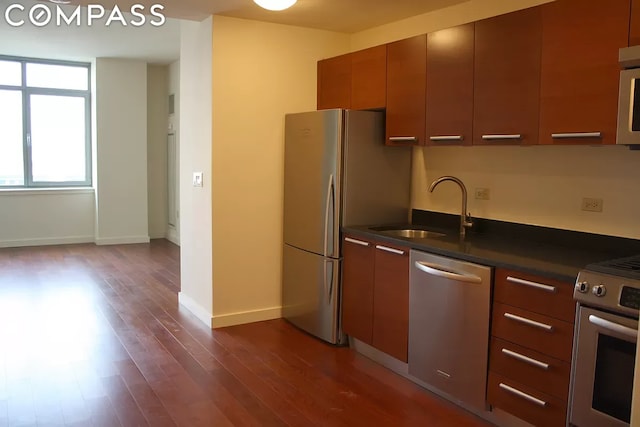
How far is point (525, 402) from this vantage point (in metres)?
2.71

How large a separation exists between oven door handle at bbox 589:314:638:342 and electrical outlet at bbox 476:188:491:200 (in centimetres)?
147

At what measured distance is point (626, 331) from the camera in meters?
2.21

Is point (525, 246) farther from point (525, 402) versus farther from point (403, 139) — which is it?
point (403, 139)

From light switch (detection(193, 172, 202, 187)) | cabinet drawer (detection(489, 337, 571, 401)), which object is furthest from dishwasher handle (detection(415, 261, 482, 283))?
light switch (detection(193, 172, 202, 187))

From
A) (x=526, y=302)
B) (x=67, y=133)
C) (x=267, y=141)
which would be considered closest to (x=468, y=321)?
(x=526, y=302)

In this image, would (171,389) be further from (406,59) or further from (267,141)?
(406,59)

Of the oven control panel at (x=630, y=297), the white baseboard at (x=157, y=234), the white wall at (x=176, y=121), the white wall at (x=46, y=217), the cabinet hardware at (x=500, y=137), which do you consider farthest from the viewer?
the white baseboard at (x=157, y=234)

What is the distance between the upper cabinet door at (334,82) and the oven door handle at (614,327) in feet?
8.20

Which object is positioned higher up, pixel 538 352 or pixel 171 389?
pixel 538 352

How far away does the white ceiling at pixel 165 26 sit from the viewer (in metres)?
3.91

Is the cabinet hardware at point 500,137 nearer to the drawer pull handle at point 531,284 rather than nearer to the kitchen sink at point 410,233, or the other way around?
the drawer pull handle at point 531,284

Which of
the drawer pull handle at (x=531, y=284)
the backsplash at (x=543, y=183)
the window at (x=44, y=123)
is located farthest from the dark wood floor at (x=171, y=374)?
the window at (x=44, y=123)

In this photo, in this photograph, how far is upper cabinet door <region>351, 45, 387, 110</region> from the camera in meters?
3.95

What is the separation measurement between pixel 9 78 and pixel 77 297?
14.2 feet
